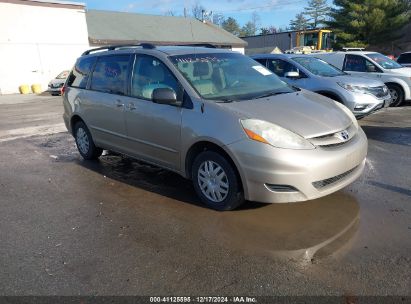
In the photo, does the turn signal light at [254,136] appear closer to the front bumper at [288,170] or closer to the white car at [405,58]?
the front bumper at [288,170]

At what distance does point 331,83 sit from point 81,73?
5231 mm

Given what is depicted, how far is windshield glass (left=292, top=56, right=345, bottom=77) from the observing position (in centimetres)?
920

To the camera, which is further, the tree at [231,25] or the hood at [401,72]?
the tree at [231,25]

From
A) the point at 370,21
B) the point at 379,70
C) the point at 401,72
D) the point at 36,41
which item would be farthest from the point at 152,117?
the point at 370,21

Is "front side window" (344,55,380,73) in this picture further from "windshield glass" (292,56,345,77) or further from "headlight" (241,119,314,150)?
"headlight" (241,119,314,150)

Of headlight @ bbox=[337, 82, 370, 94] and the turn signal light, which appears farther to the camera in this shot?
headlight @ bbox=[337, 82, 370, 94]

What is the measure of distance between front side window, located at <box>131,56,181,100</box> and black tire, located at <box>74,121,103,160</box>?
1.65m

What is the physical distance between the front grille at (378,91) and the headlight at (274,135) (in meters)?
5.71

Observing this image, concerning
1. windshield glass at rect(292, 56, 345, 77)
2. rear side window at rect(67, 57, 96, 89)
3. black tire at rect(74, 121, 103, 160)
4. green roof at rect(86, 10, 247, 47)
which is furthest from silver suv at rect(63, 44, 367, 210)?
green roof at rect(86, 10, 247, 47)

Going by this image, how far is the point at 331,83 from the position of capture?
8516mm

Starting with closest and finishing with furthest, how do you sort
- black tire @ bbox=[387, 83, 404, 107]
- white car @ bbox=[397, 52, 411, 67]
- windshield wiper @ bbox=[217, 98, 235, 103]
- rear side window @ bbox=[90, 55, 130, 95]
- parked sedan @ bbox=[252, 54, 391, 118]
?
windshield wiper @ bbox=[217, 98, 235, 103]
rear side window @ bbox=[90, 55, 130, 95]
parked sedan @ bbox=[252, 54, 391, 118]
black tire @ bbox=[387, 83, 404, 107]
white car @ bbox=[397, 52, 411, 67]

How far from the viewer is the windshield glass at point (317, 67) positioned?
9.20 meters

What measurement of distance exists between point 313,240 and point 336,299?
2.80 ft

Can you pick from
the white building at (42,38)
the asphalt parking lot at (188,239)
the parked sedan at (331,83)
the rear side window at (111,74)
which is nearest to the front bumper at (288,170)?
the asphalt parking lot at (188,239)
